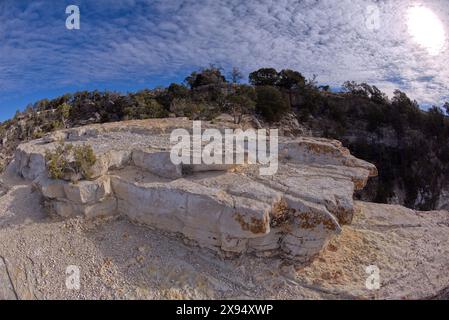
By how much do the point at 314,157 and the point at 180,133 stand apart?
4383 mm

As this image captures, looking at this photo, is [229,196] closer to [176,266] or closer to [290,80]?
[176,266]

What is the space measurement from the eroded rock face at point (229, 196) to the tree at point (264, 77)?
28.5 metres

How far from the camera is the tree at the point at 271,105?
86.3 ft

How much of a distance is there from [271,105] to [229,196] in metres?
20.9

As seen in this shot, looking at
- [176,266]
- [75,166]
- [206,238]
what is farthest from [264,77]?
[176,266]

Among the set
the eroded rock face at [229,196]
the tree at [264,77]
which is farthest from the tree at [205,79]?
the eroded rock face at [229,196]

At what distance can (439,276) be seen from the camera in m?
6.79

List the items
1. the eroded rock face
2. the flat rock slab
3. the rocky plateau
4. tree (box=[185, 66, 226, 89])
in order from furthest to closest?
1. tree (box=[185, 66, 226, 89])
2. the eroded rock face
3. the rocky plateau
4. the flat rock slab

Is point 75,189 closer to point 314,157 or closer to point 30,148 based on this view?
point 30,148

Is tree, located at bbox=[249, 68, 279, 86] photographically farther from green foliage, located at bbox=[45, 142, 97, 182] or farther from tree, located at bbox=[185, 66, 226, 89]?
green foliage, located at bbox=[45, 142, 97, 182]

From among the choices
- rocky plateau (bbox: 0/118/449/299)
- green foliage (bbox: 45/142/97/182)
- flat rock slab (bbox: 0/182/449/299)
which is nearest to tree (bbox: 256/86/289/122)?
rocky plateau (bbox: 0/118/449/299)

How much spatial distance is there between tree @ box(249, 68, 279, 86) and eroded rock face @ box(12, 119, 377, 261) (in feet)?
93.6

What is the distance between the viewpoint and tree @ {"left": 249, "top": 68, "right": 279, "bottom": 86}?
36781mm
